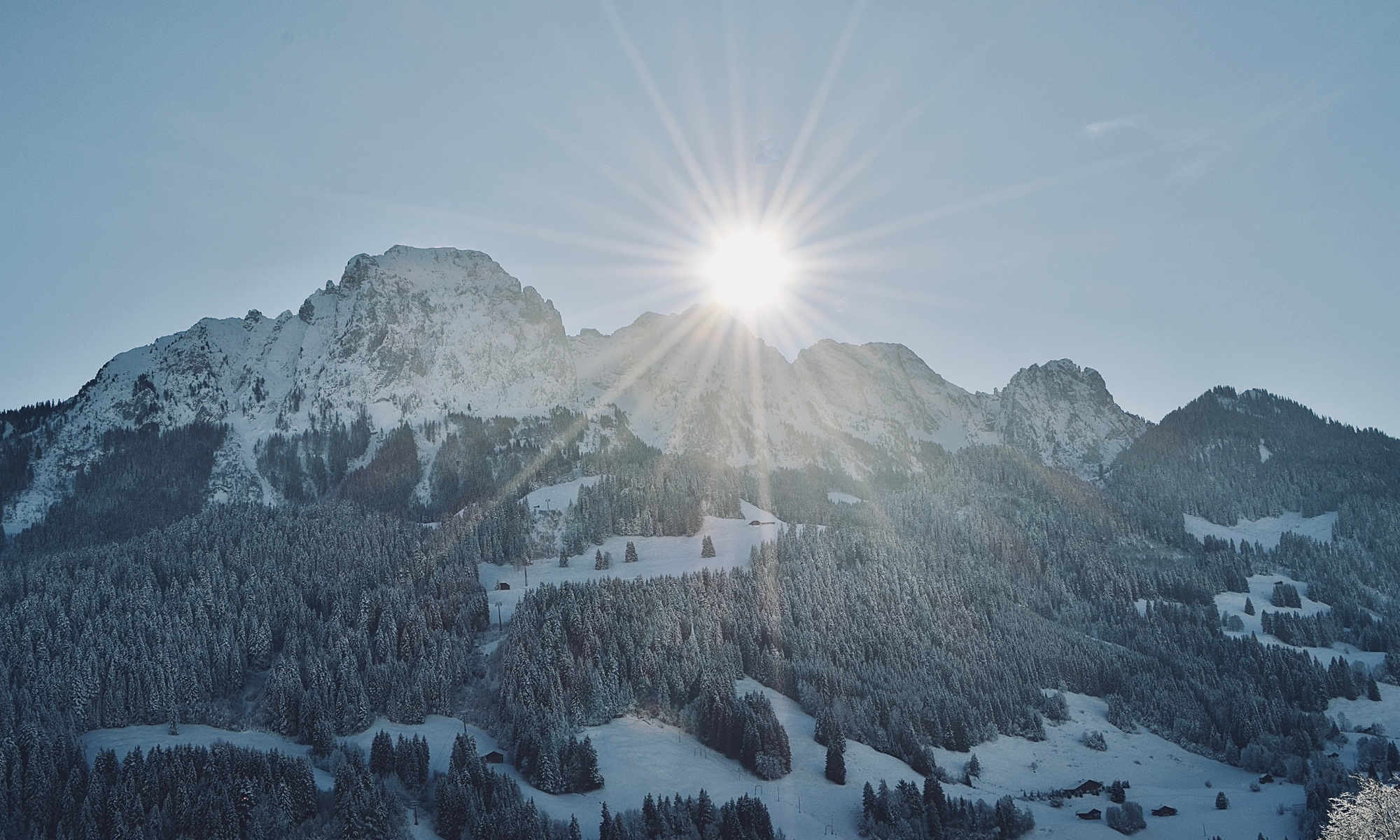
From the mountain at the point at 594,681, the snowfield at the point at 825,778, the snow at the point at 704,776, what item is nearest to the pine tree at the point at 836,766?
the mountain at the point at 594,681

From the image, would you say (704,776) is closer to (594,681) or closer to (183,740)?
(594,681)

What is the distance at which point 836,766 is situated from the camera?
122 m

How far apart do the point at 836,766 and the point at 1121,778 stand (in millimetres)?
52775

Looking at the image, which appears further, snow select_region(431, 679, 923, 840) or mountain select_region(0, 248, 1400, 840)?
snow select_region(431, 679, 923, 840)

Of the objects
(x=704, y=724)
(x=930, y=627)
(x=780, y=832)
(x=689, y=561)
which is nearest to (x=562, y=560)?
(x=689, y=561)

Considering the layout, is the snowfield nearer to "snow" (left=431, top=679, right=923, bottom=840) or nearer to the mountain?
"snow" (left=431, top=679, right=923, bottom=840)

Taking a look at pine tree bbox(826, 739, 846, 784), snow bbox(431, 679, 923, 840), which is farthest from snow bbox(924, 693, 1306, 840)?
pine tree bbox(826, 739, 846, 784)

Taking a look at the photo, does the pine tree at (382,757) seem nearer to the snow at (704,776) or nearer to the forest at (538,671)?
the forest at (538,671)

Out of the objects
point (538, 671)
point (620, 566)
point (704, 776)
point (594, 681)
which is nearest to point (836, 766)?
point (704, 776)

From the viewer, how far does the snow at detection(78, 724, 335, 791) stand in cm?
10894

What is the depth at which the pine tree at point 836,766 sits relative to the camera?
398 feet

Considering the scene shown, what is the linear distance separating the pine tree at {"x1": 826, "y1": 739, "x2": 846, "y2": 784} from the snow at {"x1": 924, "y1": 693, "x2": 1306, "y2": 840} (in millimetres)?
16213

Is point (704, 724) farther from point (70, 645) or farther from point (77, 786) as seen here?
point (70, 645)

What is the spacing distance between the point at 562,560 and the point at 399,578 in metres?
35.1
